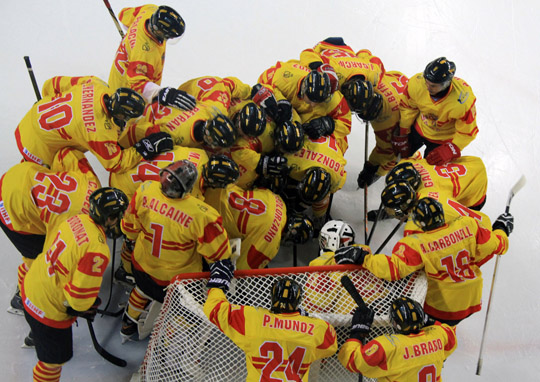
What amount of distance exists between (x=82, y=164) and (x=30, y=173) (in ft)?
1.01

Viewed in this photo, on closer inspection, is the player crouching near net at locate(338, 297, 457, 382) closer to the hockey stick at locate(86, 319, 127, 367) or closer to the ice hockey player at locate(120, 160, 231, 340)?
the ice hockey player at locate(120, 160, 231, 340)

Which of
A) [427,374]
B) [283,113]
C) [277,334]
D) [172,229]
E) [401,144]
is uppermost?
[283,113]

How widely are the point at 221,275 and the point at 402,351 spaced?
3.13 ft

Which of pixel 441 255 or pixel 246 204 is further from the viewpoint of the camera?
pixel 246 204

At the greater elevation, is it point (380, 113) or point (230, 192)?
point (380, 113)

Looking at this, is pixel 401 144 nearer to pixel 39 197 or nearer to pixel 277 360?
pixel 277 360

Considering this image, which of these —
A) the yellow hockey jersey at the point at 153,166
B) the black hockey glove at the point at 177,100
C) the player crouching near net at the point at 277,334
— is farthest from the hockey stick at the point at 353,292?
the black hockey glove at the point at 177,100

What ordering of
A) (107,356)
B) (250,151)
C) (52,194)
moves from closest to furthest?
(52,194), (107,356), (250,151)

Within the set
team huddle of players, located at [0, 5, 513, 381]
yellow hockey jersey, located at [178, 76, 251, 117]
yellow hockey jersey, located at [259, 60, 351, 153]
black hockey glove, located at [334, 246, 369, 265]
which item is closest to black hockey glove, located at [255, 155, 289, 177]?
team huddle of players, located at [0, 5, 513, 381]

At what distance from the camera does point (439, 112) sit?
3.83m

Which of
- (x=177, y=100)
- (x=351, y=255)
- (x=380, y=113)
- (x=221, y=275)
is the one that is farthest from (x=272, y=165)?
(x=380, y=113)

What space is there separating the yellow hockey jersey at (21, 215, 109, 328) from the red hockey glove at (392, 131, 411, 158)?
2.61 meters

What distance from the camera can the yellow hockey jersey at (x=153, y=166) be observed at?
3.12 meters

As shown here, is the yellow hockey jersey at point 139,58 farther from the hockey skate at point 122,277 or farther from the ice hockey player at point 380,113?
the ice hockey player at point 380,113
